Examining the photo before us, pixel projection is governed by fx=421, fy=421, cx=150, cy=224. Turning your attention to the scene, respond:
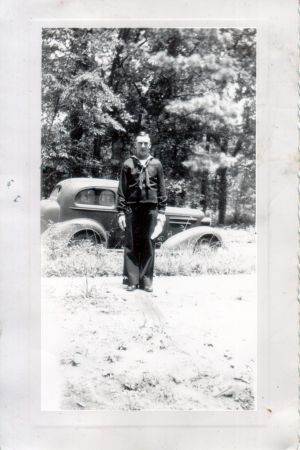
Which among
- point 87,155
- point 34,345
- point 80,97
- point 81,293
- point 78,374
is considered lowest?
point 78,374

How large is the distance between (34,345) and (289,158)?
149 cm

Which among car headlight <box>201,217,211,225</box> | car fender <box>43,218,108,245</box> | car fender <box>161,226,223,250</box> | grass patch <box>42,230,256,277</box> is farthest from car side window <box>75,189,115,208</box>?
car headlight <box>201,217,211,225</box>

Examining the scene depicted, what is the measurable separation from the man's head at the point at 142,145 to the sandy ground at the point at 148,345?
0.61 meters

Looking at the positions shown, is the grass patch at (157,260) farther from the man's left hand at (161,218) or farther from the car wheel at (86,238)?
the man's left hand at (161,218)

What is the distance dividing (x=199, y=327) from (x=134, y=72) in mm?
1265

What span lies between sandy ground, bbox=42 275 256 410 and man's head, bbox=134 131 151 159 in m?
0.61

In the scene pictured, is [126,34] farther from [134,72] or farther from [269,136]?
[269,136]

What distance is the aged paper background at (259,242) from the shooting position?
1.95 m

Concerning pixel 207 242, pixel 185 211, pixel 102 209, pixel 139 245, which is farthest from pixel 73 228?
pixel 207 242

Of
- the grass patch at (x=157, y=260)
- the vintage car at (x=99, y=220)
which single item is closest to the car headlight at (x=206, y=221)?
the vintage car at (x=99, y=220)

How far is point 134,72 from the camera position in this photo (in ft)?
6.70

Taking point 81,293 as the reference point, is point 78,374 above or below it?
below

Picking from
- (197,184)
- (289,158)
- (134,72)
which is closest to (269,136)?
(289,158)

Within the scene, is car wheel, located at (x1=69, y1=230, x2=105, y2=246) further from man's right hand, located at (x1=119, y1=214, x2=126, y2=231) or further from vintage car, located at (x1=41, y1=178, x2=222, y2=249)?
man's right hand, located at (x1=119, y1=214, x2=126, y2=231)
